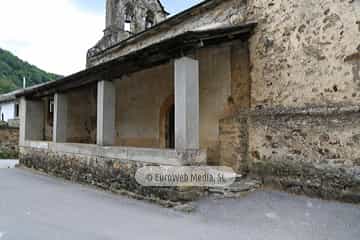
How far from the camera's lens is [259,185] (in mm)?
5449

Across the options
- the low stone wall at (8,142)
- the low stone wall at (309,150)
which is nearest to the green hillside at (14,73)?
the low stone wall at (8,142)

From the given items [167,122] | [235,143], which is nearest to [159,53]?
[235,143]

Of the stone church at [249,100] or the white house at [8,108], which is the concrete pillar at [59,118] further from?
the white house at [8,108]

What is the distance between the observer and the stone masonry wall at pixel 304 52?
4.46 m

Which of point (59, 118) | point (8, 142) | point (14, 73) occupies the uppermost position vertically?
point (14, 73)

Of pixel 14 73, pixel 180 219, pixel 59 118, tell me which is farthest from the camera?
pixel 14 73

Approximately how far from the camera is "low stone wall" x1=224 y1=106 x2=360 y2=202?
14.3 feet

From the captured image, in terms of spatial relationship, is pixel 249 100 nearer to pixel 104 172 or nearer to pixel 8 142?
pixel 104 172

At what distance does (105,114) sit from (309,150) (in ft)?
15.1

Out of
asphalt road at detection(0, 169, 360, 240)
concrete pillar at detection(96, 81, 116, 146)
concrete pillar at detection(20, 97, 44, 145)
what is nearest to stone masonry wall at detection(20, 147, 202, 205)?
asphalt road at detection(0, 169, 360, 240)

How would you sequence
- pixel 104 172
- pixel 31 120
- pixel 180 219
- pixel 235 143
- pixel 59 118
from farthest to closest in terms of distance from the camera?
pixel 31 120 < pixel 59 118 < pixel 104 172 < pixel 235 143 < pixel 180 219

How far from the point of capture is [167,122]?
346 inches

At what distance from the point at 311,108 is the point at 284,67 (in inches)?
39.9

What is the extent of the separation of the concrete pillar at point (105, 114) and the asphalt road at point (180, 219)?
1662 mm
